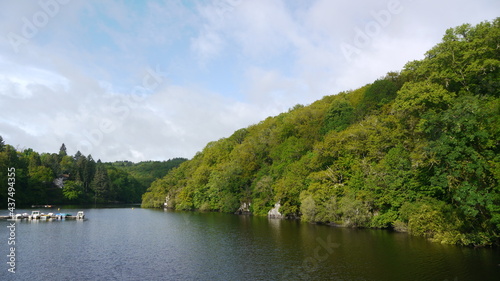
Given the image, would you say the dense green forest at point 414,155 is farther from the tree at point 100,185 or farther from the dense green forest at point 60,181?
the tree at point 100,185

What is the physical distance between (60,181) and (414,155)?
14346 cm

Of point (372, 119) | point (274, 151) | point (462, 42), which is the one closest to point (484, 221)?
point (462, 42)

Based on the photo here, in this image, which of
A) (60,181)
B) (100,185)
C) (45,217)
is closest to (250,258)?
(45,217)

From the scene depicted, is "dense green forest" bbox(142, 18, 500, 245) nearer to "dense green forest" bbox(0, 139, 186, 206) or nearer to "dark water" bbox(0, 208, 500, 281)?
"dark water" bbox(0, 208, 500, 281)

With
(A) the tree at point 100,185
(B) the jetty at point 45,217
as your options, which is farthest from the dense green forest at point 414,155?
(A) the tree at point 100,185

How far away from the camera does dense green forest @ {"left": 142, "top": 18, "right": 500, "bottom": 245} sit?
29.6 metres

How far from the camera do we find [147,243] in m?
39.2

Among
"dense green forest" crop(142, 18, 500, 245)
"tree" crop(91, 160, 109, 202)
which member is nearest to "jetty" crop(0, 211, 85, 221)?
"dense green forest" crop(142, 18, 500, 245)

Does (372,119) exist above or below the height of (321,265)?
above

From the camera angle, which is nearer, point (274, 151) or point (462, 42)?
point (462, 42)

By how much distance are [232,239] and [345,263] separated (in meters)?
17.8

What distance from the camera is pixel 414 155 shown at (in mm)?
38625

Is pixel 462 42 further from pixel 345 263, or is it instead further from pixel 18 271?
pixel 18 271

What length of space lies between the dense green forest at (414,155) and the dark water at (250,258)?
3.82 meters
